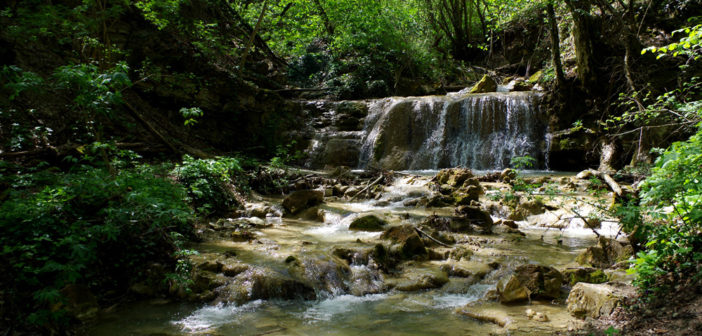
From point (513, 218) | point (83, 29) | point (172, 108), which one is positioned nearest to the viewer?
point (83, 29)

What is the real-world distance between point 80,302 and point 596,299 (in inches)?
168

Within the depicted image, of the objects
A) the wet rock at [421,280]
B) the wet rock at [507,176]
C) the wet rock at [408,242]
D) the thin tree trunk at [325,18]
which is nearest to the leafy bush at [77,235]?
the wet rock at [421,280]

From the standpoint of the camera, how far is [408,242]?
194 inches


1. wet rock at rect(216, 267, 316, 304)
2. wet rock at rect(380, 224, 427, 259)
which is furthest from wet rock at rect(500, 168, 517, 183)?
wet rock at rect(216, 267, 316, 304)

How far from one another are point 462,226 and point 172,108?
9.27 metres

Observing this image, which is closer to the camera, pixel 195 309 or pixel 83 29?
pixel 195 309

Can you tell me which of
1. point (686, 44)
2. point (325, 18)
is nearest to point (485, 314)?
point (686, 44)

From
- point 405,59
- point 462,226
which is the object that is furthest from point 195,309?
point 405,59

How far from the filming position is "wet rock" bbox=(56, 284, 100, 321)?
3.11 m

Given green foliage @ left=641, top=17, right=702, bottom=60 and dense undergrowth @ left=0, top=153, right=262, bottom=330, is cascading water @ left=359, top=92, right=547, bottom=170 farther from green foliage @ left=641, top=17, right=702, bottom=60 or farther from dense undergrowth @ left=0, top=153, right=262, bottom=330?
dense undergrowth @ left=0, top=153, right=262, bottom=330

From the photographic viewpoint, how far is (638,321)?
7.97ft

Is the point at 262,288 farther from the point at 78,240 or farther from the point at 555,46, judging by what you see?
the point at 555,46

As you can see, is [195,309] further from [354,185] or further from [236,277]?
[354,185]

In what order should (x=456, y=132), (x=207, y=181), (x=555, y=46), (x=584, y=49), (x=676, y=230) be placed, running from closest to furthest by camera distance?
(x=676, y=230) < (x=207, y=181) < (x=584, y=49) < (x=555, y=46) < (x=456, y=132)
